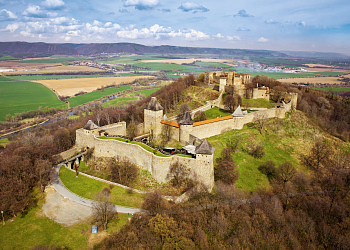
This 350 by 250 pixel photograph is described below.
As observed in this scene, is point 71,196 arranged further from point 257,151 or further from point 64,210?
point 257,151

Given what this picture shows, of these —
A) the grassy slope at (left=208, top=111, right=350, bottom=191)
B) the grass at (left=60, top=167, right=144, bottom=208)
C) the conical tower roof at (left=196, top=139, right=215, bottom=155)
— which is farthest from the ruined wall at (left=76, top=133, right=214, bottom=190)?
the grassy slope at (left=208, top=111, right=350, bottom=191)

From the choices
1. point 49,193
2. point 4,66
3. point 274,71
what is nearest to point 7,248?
point 49,193

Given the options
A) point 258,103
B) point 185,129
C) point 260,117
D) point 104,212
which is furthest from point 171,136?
point 258,103

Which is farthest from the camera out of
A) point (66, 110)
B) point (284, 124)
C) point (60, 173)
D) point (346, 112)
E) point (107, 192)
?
point (66, 110)

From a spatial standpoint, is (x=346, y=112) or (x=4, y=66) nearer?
(x=346, y=112)

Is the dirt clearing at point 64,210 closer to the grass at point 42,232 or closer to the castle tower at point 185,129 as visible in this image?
the grass at point 42,232

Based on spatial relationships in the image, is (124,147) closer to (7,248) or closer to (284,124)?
(7,248)
